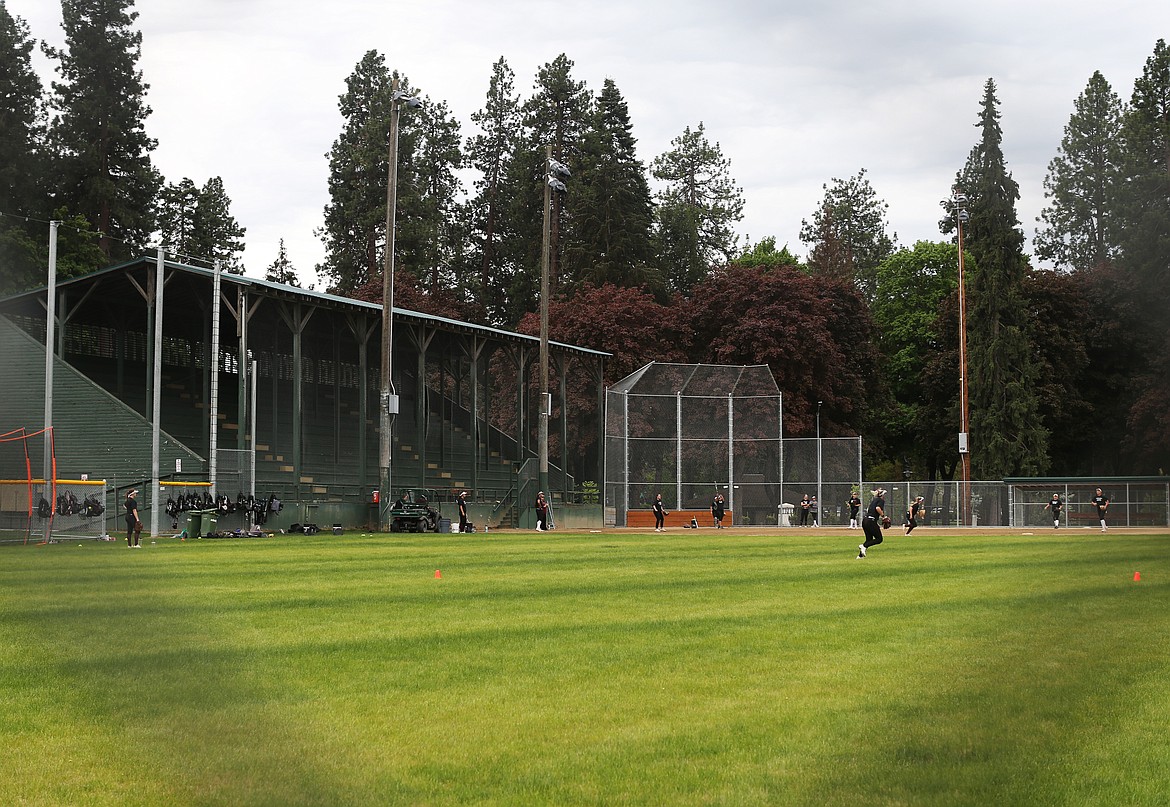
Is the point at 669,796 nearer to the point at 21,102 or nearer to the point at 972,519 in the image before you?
the point at 21,102

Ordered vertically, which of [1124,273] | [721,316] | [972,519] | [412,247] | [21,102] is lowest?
[972,519]

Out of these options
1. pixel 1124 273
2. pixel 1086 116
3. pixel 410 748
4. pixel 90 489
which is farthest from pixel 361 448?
pixel 1124 273

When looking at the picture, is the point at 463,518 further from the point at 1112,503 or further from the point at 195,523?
the point at 1112,503

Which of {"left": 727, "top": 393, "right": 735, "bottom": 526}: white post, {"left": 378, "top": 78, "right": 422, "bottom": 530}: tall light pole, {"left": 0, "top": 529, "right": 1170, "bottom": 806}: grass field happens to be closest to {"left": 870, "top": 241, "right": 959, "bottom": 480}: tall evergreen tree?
{"left": 727, "top": 393, "right": 735, "bottom": 526}: white post

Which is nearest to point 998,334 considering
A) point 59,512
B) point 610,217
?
point 610,217

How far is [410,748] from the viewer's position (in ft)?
24.7

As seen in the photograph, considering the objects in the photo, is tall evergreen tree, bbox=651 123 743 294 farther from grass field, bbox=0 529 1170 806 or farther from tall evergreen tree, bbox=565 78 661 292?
grass field, bbox=0 529 1170 806

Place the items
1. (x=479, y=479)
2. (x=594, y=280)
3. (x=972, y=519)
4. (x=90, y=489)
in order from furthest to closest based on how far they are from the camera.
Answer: (x=594, y=280)
(x=479, y=479)
(x=972, y=519)
(x=90, y=489)

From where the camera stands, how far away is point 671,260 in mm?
97438

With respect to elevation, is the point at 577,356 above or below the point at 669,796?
above

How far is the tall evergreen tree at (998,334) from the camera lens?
64.8 meters

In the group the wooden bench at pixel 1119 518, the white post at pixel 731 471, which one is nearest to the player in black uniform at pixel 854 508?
the white post at pixel 731 471

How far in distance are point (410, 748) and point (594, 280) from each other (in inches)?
3078

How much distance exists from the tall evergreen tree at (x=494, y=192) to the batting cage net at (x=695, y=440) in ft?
135
